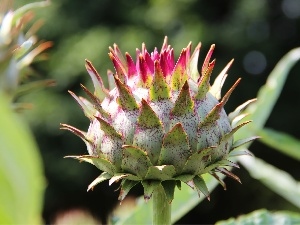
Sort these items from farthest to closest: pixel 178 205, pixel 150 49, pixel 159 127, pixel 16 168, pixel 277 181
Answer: pixel 150 49 → pixel 277 181 → pixel 178 205 → pixel 159 127 → pixel 16 168

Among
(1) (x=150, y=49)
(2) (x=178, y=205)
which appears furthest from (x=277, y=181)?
(1) (x=150, y=49)

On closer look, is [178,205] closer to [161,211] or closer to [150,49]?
[161,211]

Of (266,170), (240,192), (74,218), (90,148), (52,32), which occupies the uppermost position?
(90,148)

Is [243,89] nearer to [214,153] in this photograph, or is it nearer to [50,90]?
[50,90]

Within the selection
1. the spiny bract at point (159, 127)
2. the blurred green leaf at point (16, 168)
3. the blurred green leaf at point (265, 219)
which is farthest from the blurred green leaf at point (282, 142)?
the blurred green leaf at point (16, 168)

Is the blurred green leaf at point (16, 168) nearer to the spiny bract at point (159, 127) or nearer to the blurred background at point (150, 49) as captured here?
the spiny bract at point (159, 127)

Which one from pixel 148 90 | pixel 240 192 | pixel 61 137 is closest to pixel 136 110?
pixel 148 90
